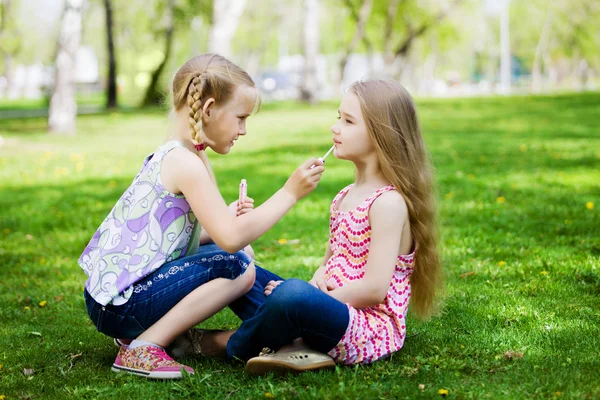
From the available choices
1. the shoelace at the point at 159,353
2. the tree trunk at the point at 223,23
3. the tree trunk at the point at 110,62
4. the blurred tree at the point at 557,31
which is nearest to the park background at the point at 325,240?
the shoelace at the point at 159,353

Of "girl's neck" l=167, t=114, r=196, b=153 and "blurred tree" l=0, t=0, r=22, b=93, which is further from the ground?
"girl's neck" l=167, t=114, r=196, b=153

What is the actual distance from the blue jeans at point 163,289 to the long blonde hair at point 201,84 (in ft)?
1.55

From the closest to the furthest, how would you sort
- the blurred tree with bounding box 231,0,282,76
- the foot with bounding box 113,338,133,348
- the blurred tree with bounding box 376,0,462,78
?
the foot with bounding box 113,338,133,348
the blurred tree with bounding box 376,0,462,78
the blurred tree with bounding box 231,0,282,76

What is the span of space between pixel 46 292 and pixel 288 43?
7353cm

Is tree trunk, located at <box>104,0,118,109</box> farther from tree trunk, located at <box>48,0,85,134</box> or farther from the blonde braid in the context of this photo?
the blonde braid

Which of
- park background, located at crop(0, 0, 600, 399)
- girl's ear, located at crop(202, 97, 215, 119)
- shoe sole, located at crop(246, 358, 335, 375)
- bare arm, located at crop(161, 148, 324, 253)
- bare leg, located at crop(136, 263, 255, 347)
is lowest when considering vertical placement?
park background, located at crop(0, 0, 600, 399)

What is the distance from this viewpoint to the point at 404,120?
2.92m

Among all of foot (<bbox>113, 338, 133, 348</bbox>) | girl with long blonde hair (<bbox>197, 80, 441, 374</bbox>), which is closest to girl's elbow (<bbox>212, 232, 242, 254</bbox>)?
girl with long blonde hair (<bbox>197, 80, 441, 374</bbox>)

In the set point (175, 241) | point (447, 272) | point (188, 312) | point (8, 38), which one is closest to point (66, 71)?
point (447, 272)

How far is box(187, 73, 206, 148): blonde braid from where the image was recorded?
2.90m

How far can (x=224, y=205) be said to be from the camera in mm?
2850

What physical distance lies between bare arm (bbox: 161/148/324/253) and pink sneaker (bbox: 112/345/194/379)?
0.48 metres

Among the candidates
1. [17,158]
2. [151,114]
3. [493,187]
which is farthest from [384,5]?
[493,187]

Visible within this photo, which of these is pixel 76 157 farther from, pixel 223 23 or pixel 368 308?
pixel 223 23
